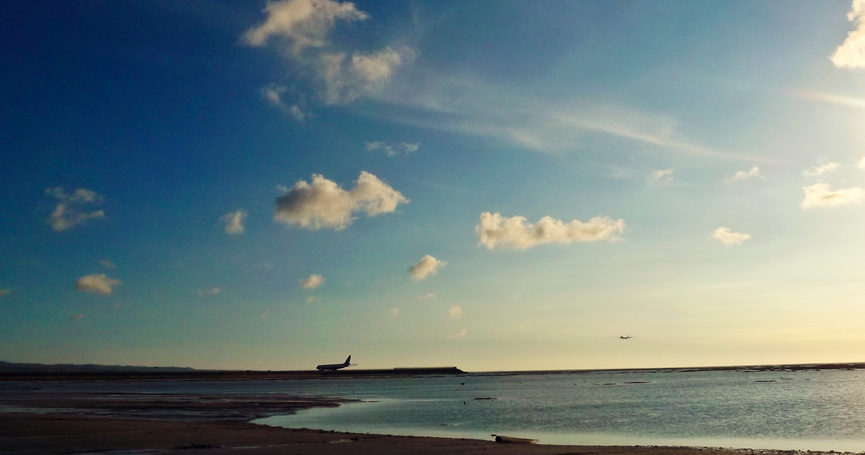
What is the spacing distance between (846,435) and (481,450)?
84.7ft

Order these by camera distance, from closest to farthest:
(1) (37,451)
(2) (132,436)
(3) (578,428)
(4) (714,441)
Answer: (1) (37,451) < (2) (132,436) < (4) (714,441) < (3) (578,428)

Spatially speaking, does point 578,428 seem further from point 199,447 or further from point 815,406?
point 815,406

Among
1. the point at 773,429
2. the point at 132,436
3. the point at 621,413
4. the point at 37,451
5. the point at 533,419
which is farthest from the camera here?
the point at 621,413

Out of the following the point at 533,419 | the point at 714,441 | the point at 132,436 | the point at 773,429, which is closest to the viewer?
the point at 132,436

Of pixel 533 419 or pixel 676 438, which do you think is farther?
pixel 533 419

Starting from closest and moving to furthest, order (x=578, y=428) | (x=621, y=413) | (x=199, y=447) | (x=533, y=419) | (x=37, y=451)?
(x=37, y=451) < (x=199, y=447) < (x=578, y=428) < (x=533, y=419) < (x=621, y=413)

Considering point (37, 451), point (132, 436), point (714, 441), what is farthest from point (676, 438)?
point (37, 451)

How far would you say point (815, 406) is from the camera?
61000 millimetres

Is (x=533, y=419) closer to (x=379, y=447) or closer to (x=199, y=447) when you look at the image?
(x=379, y=447)

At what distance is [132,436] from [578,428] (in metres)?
30.2

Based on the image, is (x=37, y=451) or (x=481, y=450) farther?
(x=481, y=450)

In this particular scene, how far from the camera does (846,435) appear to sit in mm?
36625

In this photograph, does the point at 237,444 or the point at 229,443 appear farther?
the point at 229,443

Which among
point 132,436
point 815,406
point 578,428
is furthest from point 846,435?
point 132,436
